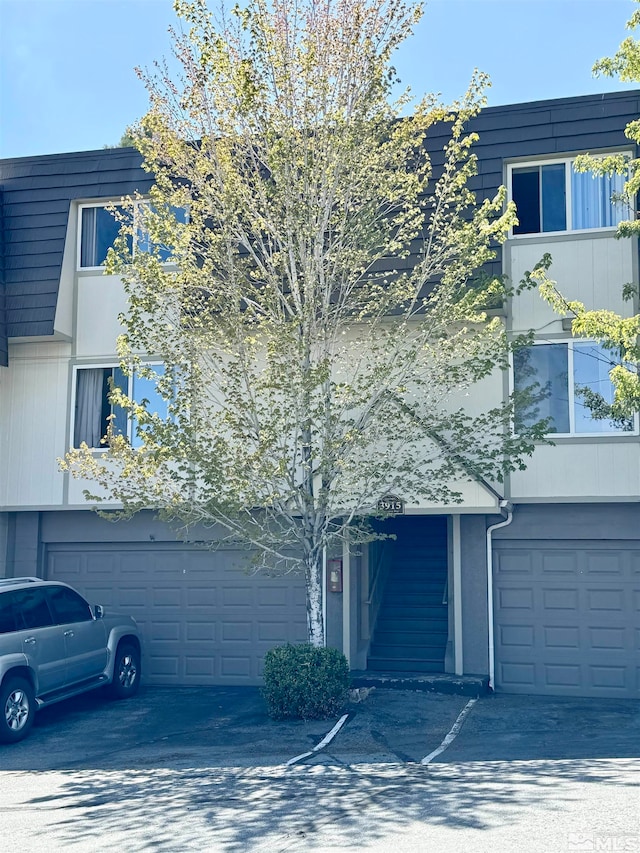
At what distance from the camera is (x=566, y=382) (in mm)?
13461

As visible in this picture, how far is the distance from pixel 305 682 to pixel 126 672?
140 inches

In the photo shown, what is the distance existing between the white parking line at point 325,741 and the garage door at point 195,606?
3335 mm

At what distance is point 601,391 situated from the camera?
13.2 metres

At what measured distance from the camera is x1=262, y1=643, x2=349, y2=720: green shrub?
11.1 m

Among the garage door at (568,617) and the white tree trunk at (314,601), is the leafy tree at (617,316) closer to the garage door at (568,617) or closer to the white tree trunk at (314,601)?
the garage door at (568,617)

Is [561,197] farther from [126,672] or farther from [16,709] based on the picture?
[16,709]

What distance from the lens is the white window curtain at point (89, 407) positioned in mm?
15148

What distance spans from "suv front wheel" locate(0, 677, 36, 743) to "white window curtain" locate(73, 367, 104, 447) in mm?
4917

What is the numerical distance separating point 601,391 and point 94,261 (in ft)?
26.6

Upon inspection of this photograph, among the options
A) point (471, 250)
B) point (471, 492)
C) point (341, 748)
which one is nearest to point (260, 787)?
point (341, 748)

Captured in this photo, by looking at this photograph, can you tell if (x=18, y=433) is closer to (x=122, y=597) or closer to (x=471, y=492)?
(x=122, y=597)

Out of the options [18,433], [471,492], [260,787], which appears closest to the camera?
[260,787]

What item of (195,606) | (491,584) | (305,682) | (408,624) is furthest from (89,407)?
(491,584)

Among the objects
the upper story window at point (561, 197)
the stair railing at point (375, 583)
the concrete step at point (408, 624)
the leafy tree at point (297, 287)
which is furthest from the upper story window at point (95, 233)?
the concrete step at point (408, 624)
